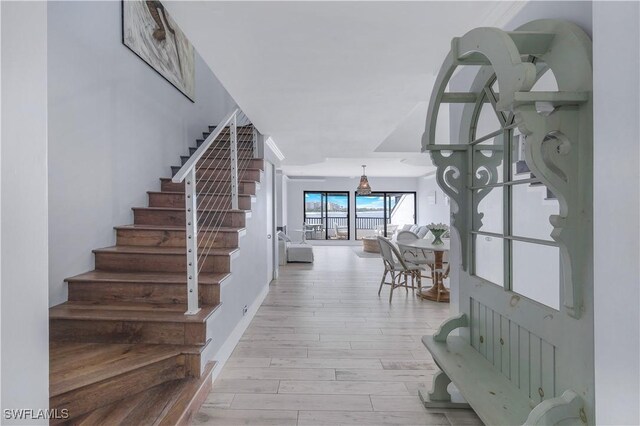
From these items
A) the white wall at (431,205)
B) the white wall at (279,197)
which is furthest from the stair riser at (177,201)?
the white wall at (431,205)

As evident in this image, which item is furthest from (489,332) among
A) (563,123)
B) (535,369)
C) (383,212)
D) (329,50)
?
(383,212)

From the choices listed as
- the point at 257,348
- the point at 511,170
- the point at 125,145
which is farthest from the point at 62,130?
the point at 511,170

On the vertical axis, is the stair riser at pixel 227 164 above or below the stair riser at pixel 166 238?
above

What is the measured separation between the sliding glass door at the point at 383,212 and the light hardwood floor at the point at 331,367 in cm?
792

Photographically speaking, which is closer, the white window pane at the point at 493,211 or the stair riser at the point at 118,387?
the stair riser at the point at 118,387

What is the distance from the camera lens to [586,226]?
102cm

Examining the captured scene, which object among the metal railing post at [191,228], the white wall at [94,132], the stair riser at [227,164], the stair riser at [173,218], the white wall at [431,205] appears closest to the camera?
the metal railing post at [191,228]

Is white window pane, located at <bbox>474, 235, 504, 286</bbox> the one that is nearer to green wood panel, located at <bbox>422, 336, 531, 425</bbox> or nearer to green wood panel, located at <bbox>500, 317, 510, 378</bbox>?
green wood panel, located at <bbox>500, 317, 510, 378</bbox>

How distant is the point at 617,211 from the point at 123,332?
243 cm

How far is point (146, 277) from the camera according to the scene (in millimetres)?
2395

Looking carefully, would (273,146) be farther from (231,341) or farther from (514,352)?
(514,352)

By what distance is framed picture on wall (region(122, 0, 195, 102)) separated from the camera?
3.11m

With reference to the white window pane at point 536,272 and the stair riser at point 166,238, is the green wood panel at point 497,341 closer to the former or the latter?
the white window pane at point 536,272

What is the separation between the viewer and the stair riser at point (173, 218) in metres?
3.05
